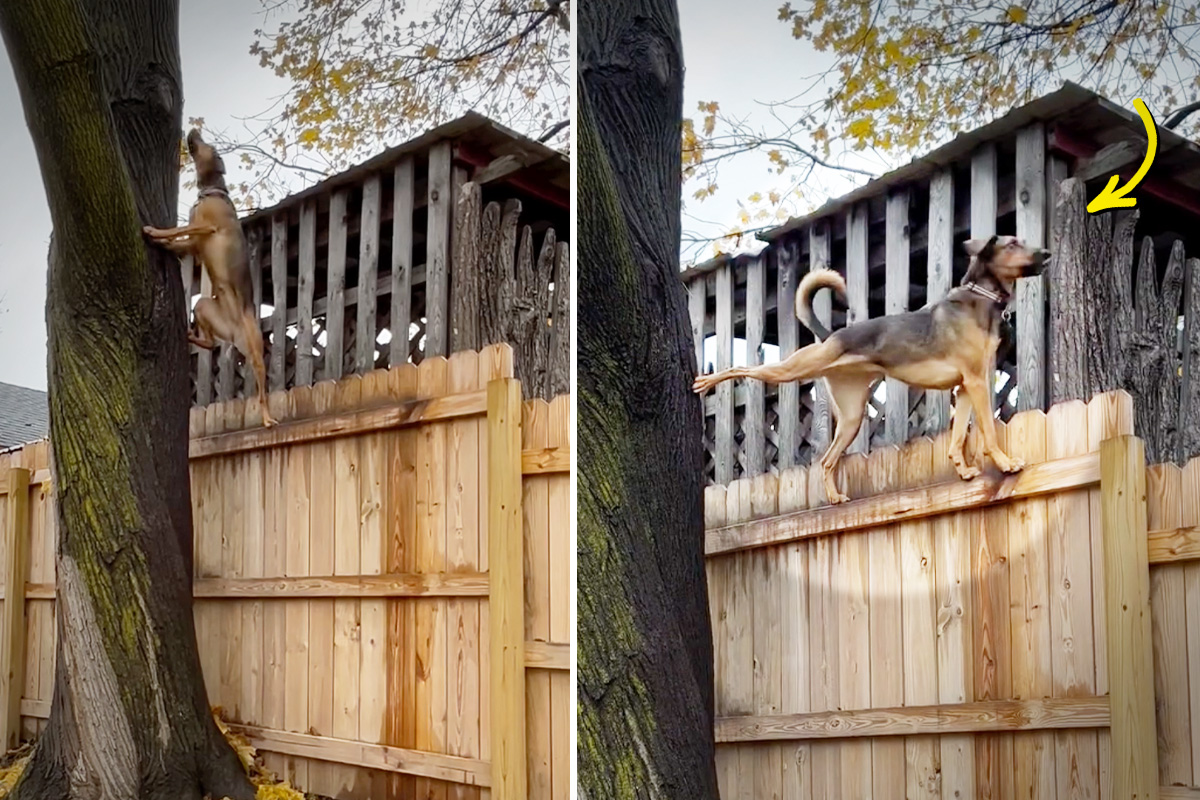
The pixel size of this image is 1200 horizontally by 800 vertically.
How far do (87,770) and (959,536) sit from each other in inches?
63.2

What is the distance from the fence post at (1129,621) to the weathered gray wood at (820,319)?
0.44 m

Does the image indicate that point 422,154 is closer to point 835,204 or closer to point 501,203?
point 501,203

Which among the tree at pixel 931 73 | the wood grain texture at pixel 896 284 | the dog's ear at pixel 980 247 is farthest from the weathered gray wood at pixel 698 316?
the dog's ear at pixel 980 247

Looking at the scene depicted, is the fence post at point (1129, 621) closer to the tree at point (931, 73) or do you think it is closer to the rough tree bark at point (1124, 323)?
the rough tree bark at point (1124, 323)

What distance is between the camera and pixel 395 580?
6.68 feet

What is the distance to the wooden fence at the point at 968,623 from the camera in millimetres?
1512

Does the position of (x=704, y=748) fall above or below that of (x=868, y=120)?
A: below

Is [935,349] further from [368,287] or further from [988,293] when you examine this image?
[368,287]

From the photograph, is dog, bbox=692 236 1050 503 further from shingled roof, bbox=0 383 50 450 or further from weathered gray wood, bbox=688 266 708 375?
shingled roof, bbox=0 383 50 450

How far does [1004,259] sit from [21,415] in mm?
1855

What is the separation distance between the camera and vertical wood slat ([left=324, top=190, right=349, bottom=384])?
2117 mm

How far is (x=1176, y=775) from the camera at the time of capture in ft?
4.86

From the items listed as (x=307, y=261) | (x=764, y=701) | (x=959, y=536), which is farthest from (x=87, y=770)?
(x=959, y=536)

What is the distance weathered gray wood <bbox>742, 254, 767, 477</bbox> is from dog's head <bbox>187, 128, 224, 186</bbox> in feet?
3.38
